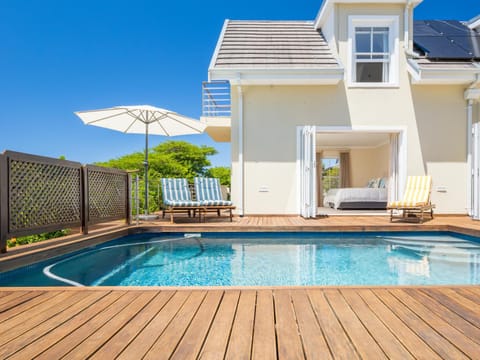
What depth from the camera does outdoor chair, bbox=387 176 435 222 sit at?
6.21 metres

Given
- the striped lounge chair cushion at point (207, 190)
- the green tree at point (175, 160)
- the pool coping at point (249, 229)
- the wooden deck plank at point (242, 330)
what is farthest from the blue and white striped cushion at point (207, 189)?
the green tree at point (175, 160)

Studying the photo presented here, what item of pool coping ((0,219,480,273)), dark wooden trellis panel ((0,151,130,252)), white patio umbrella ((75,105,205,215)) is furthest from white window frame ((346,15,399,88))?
dark wooden trellis panel ((0,151,130,252))

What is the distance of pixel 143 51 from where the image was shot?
17.6 m

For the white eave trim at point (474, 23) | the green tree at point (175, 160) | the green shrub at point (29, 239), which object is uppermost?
the white eave trim at point (474, 23)

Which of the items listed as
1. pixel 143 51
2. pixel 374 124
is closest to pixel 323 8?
pixel 374 124

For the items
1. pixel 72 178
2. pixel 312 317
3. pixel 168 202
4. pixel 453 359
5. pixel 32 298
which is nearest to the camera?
pixel 453 359

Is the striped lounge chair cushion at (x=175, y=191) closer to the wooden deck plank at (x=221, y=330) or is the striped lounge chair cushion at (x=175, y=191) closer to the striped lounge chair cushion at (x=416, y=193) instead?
the striped lounge chair cushion at (x=416, y=193)

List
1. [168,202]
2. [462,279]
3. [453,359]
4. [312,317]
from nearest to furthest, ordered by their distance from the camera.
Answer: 1. [453,359]
2. [312,317]
3. [462,279]
4. [168,202]

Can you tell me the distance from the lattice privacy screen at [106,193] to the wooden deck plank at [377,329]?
422cm

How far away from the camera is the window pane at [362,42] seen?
7684 mm

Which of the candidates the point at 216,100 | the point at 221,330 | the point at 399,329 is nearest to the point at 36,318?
the point at 221,330

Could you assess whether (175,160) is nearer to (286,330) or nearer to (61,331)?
(61,331)

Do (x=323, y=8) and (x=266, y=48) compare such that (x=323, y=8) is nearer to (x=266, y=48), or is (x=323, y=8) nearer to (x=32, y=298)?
(x=266, y=48)

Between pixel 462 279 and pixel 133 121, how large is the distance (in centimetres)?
676
